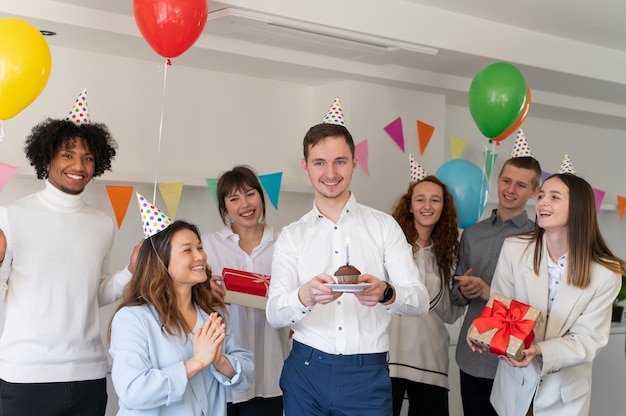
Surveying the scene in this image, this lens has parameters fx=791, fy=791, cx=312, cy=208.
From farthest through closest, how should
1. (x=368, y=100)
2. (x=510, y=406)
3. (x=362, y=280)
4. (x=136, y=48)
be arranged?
1. (x=368, y=100)
2. (x=136, y=48)
3. (x=510, y=406)
4. (x=362, y=280)

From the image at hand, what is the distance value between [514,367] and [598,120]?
3.64 metres

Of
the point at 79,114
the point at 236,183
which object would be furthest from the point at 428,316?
the point at 79,114

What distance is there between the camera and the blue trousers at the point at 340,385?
245 centimetres

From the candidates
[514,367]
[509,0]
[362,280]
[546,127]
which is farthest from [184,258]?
[546,127]

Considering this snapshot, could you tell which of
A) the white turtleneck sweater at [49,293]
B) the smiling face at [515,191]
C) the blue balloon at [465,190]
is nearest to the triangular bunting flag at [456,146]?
the blue balloon at [465,190]

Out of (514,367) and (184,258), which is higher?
(184,258)

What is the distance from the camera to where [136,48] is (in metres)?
3.83

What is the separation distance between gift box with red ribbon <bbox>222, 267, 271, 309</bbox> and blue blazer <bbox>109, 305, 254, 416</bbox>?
0.52 meters

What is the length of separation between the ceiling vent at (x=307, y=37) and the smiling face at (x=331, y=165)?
3.66ft

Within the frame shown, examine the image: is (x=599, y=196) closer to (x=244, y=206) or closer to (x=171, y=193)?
(x=171, y=193)

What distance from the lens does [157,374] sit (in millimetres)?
2281

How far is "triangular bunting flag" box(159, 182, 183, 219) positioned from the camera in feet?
13.1

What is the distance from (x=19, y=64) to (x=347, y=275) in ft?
4.27

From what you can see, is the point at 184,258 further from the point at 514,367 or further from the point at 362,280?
the point at 514,367
